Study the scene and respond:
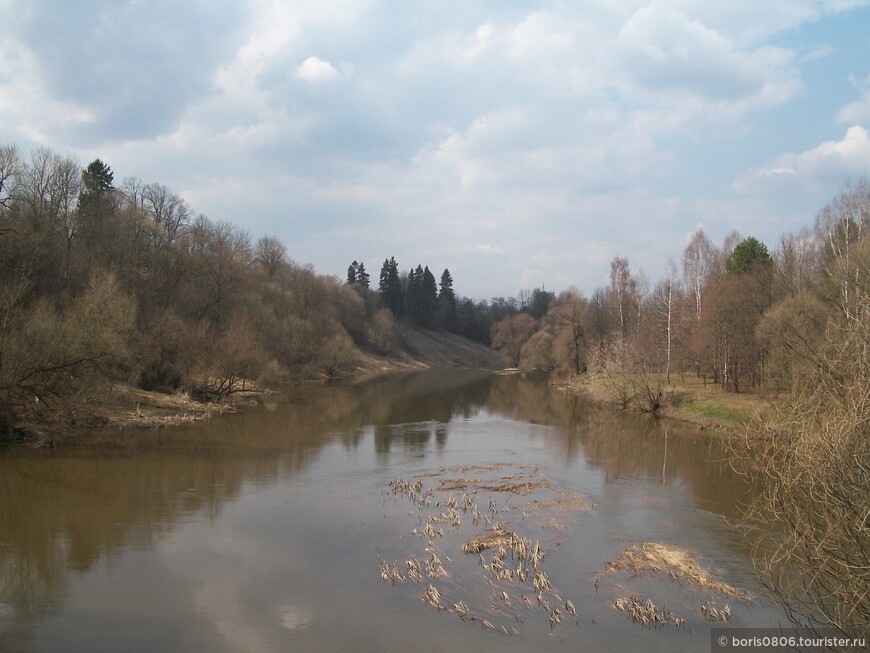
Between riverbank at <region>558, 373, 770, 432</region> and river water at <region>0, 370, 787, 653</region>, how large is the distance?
4.42 m

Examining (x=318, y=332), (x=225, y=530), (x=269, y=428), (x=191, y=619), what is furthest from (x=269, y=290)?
(x=191, y=619)

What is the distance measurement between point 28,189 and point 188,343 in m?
13.8

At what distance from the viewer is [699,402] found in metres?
35.0

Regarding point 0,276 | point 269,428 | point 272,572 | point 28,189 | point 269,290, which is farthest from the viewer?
point 269,290

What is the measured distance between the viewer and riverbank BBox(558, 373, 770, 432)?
98.8 ft

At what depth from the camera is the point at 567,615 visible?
396 inches

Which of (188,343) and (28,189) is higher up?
(28,189)

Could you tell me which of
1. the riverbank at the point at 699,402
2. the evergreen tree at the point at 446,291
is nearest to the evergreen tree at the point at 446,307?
the evergreen tree at the point at 446,291

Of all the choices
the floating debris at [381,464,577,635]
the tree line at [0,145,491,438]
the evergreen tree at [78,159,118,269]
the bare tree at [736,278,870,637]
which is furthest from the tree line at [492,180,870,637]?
the evergreen tree at [78,159,118,269]

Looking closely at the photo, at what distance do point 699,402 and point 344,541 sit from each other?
88.9 feet

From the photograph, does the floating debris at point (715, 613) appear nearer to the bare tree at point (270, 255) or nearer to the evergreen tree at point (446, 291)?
the bare tree at point (270, 255)

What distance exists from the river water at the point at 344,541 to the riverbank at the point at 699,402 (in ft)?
14.5

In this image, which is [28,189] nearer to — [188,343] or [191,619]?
[188,343]

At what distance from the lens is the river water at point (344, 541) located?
30.9 ft
